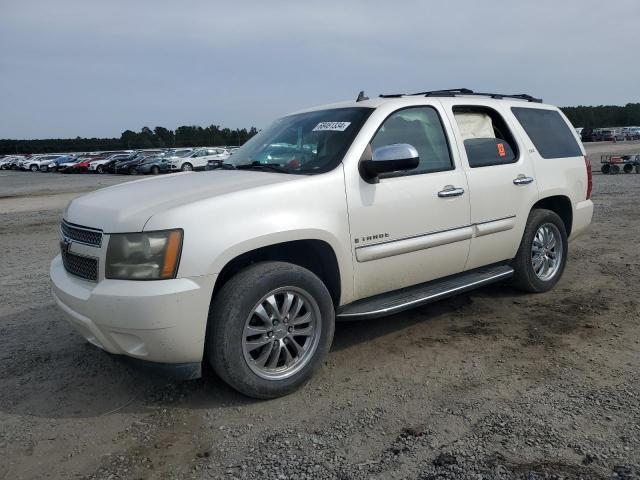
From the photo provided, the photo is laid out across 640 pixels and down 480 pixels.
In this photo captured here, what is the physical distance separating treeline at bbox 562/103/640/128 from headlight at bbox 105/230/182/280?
10349cm

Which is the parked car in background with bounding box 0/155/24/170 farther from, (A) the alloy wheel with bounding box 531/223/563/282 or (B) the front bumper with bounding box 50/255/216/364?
(B) the front bumper with bounding box 50/255/216/364

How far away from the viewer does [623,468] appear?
2.59 m

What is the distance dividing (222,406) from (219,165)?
85.8 inches

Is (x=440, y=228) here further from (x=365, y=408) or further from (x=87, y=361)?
(x=87, y=361)

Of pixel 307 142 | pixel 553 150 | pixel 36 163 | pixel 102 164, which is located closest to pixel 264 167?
pixel 307 142

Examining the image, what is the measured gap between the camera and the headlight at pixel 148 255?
9.85 ft

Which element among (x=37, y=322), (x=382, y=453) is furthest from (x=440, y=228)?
(x=37, y=322)

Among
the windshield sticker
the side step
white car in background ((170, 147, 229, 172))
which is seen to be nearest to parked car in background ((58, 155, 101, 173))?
white car in background ((170, 147, 229, 172))

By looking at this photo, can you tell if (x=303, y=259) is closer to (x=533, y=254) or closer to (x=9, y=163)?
(x=533, y=254)

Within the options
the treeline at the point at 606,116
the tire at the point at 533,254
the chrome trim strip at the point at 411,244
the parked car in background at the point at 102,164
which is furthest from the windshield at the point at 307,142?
the treeline at the point at 606,116

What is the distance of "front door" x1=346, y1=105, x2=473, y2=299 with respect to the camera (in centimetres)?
374

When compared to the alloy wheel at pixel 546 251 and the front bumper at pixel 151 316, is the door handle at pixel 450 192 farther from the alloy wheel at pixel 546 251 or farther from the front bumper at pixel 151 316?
the front bumper at pixel 151 316

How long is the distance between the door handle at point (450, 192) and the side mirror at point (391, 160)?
0.55m

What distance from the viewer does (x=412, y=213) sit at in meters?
3.96
